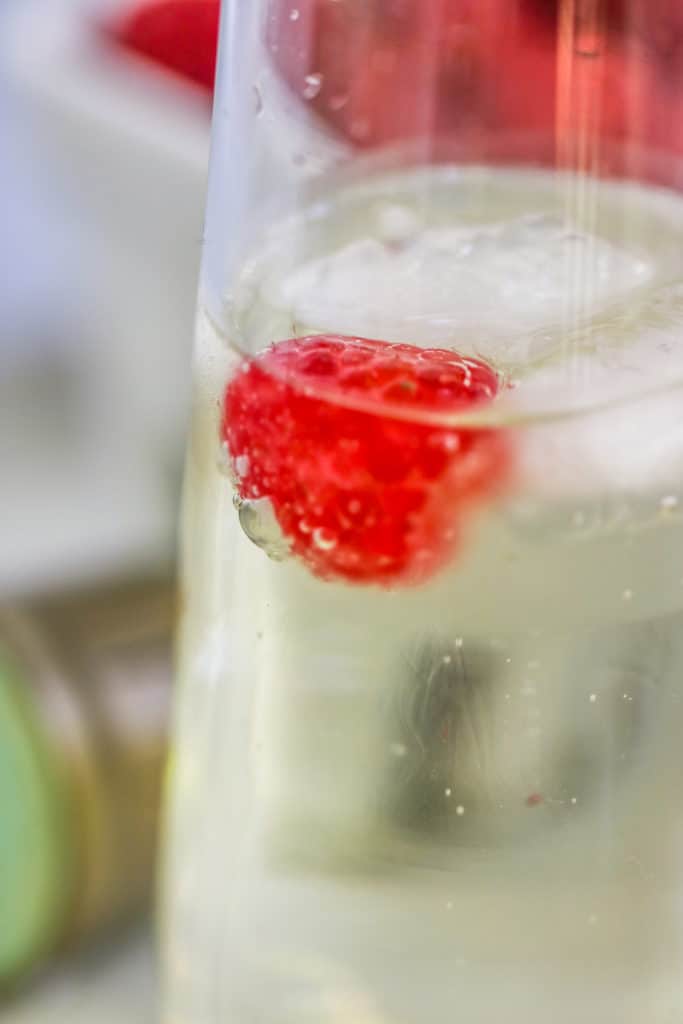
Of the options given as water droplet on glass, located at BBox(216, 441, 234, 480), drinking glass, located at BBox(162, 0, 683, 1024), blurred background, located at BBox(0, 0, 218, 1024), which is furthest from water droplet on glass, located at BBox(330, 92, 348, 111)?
blurred background, located at BBox(0, 0, 218, 1024)

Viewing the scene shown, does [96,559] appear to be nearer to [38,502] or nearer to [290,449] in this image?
[38,502]

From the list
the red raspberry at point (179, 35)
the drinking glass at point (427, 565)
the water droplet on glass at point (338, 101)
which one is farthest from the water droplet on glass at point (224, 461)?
the red raspberry at point (179, 35)

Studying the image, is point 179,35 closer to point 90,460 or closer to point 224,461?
point 90,460

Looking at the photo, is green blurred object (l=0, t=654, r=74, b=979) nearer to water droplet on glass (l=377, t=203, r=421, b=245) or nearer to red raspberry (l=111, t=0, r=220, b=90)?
Answer: water droplet on glass (l=377, t=203, r=421, b=245)

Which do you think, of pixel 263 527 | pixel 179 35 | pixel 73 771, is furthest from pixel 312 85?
pixel 179 35

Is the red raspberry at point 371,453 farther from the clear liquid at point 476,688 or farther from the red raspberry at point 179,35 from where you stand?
the red raspberry at point 179,35

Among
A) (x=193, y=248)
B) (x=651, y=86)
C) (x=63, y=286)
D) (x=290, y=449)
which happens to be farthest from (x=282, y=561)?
(x=63, y=286)
